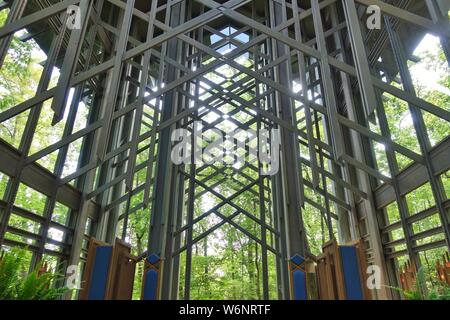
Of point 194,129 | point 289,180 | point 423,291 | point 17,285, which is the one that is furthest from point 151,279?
point 194,129

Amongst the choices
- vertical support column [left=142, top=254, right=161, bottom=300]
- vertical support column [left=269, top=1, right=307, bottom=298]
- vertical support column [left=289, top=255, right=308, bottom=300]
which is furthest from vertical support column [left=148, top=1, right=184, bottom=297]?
vertical support column [left=289, top=255, right=308, bottom=300]

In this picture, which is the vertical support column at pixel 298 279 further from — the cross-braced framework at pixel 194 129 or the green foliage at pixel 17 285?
the green foliage at pixel 17 285

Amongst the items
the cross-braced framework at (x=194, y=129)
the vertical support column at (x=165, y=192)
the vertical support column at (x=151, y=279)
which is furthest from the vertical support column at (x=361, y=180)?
the vertical support column at (x=151, y=279)

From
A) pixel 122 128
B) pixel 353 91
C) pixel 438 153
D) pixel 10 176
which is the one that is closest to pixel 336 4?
pixel 353 91

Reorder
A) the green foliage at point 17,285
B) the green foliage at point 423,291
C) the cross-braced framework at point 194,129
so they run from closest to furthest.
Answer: the green foliage at point 17,285, the green foliage at point 423,291, the cross-braced framework at point 194,129

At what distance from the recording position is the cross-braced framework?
473cm

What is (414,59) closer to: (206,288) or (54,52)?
(54,52)

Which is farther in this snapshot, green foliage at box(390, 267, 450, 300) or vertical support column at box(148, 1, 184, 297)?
vertical support column at box(148, 1, 184, 297)

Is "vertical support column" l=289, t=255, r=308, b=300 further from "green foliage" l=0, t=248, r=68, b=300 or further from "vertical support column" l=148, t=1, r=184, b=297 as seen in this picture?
"green foliage" l=0, t=248, r=68, b=300

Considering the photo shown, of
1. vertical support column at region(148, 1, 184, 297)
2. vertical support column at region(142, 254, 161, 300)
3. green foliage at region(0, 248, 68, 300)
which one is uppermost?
vertical support column at region(148, 1, 184, 297)

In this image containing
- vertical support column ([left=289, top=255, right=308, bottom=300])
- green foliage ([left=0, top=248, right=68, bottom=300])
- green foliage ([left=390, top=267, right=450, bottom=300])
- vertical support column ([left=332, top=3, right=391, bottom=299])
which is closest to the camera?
green foliage ([left=0, top=248, right=68, bottom=300])

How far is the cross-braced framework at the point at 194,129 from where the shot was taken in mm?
4730

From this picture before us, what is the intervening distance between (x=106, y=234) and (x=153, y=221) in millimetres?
2530

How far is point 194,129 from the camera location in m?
8.91
